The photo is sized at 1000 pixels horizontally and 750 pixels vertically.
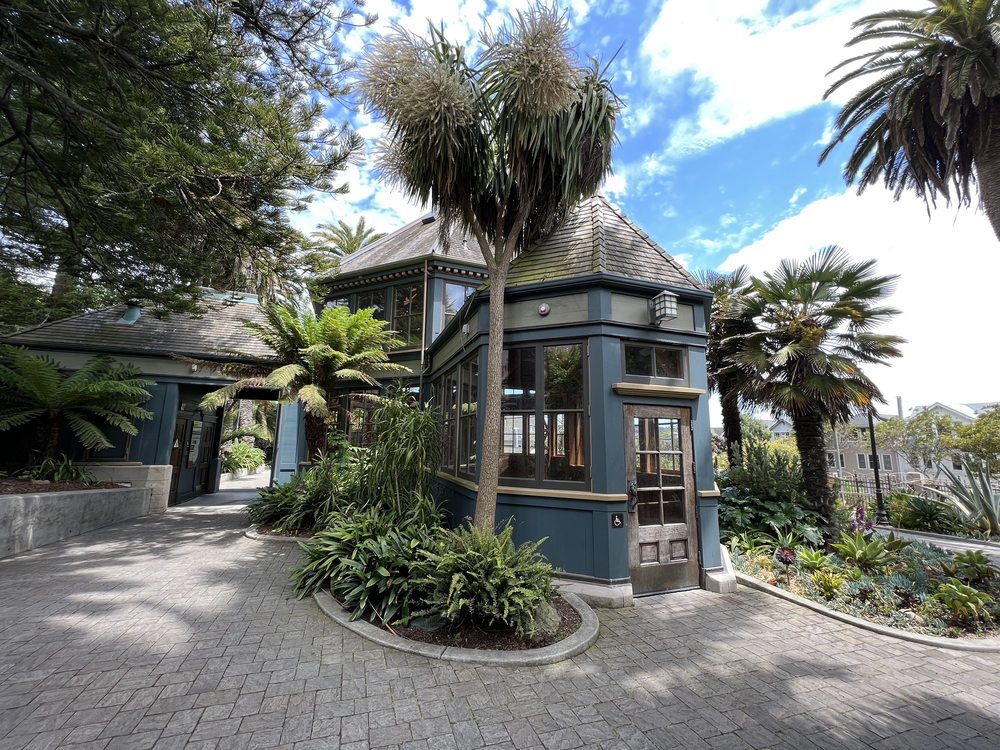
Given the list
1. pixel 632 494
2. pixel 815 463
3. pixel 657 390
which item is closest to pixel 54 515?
pixel 632 494

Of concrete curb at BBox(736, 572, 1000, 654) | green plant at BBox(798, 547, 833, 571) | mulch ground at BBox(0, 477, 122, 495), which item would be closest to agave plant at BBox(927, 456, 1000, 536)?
green plant at BBox(798, 547, 833, 571)

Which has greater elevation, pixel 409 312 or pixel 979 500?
pixel 409 312

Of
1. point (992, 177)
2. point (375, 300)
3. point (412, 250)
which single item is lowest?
point (375, 300)

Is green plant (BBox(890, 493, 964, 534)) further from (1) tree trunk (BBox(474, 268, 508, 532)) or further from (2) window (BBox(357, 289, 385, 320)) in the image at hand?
(2) window (BBox(357, 289, 385, 320))

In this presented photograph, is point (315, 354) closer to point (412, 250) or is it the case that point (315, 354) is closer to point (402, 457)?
point (402, 457)

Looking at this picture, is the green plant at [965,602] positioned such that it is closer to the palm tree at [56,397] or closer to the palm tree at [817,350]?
the palm tree at [817,350]

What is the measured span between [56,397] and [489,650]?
1006cm

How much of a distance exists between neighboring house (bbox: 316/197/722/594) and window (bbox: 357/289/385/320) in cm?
599

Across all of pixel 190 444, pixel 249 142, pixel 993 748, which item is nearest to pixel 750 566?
pixel 993 748

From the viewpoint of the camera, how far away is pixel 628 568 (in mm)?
4902

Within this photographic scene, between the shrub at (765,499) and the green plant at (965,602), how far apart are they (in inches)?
82.2

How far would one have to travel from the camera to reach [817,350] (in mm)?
7387

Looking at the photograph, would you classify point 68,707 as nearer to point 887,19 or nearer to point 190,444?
point 190,444

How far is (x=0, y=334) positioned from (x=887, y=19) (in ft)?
66.2
